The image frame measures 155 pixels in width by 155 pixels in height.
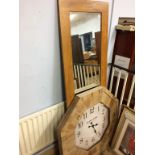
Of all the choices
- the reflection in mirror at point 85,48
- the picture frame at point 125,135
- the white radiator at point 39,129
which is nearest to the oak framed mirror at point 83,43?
the reflection in mirror at point 85,48

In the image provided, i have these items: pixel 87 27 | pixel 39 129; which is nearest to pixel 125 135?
pixel 39 129

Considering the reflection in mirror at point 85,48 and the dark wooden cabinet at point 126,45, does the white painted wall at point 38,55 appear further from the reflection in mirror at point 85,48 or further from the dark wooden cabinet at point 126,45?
the dark wooden cabinet at point 126,45

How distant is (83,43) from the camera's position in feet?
5.21

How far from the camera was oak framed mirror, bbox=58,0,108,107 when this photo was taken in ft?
4.68

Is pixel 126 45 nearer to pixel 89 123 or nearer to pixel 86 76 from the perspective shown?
pixel 86 76

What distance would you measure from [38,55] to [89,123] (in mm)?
742

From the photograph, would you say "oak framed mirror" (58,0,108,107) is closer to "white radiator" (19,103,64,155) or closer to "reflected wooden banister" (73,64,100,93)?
"reflected wooden banister" (73,64,100,93)

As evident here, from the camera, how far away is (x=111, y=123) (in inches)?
72.5

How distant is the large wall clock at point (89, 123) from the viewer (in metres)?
1.53

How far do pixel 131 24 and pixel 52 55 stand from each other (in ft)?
2.68

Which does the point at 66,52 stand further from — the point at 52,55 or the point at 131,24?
the point at 131,24

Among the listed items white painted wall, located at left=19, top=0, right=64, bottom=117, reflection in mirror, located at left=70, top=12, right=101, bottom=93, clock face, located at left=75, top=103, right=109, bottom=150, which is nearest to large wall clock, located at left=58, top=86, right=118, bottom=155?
clock face, located at left=75, top=103, right=109, bottom=150

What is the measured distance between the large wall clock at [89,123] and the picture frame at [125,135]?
0.08 metres
